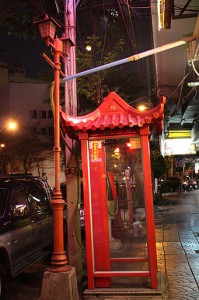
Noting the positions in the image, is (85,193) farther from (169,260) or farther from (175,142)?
(175,142)

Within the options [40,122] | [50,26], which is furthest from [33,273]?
[40,122]

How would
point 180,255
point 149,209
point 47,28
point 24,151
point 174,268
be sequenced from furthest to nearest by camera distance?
point 24,151 → point 180,255 → point 174,268 → point 149,209 → point 47,28

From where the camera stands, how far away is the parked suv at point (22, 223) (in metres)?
6.57

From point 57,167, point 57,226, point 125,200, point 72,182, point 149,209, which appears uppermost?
point 57,167

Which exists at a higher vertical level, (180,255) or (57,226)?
(57,226)

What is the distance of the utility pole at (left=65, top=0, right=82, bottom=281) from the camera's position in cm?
736

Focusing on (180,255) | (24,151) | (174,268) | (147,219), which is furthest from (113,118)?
(24,151)

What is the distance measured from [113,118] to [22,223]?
2755 millimetres

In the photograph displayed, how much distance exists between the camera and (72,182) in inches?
296

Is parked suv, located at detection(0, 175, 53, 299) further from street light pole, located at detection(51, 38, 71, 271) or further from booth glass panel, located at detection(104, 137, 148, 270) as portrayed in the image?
Answer: booth glass panel, located at detection(104, 137, 148, 270)

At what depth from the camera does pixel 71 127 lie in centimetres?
658

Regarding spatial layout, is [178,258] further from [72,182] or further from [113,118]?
[113,118]

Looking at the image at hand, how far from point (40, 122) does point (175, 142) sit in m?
28.3

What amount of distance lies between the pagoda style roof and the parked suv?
69.9 inches
